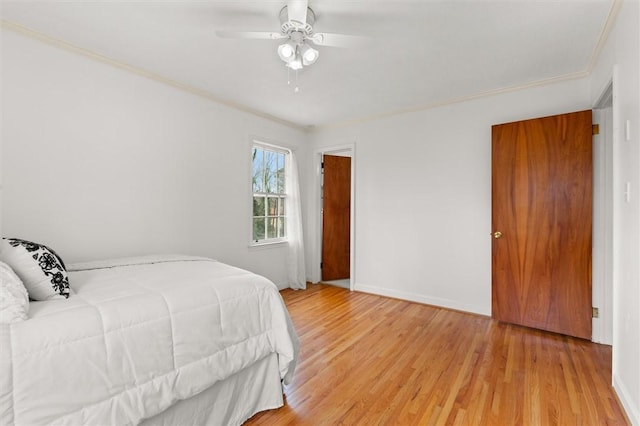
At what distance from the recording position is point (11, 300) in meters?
1.03

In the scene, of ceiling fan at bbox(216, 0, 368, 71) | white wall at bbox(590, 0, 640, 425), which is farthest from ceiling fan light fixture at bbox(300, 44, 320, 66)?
white wall at bbox(590, 0, 640, 425)

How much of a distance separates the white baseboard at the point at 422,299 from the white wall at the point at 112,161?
1815mm

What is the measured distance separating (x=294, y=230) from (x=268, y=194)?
2.20ft

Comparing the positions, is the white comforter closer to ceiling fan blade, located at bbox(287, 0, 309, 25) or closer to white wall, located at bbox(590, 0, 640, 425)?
ceiling fan blade, located at bbox(287, 0, 309, 25)

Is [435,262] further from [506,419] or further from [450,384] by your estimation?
[506,419]

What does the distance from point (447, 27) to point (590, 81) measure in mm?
1736

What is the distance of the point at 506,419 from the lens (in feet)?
5.19

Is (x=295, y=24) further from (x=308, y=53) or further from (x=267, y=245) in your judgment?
(x=267, y=245)

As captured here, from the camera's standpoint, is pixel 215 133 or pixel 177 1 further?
pixel 215 133

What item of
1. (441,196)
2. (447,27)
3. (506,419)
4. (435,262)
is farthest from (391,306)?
(447,27)

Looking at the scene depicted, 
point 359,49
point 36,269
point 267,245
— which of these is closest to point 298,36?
point 359,49

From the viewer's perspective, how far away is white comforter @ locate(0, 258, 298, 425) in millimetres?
942

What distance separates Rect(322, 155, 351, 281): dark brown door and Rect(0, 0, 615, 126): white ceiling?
1686 millimetres

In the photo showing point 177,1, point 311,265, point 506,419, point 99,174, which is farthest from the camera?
point 311,265
